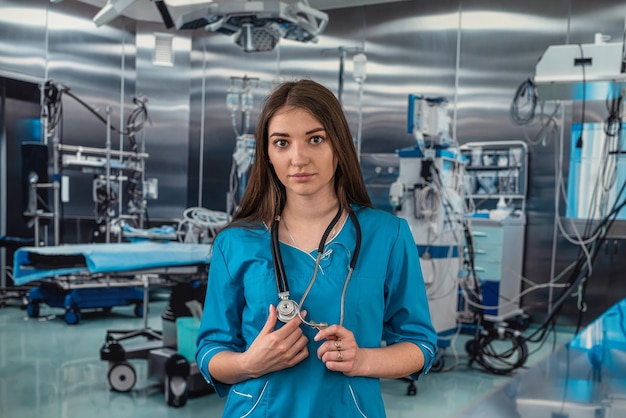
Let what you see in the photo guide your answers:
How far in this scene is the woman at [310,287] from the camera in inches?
41.4

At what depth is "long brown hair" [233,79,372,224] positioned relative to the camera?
3.59 ft

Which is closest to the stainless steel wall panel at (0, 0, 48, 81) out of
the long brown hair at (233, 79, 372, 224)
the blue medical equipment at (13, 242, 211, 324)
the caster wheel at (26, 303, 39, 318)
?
the caster wheel at (26, 303, 39, 318)

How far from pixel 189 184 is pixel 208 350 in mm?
7329

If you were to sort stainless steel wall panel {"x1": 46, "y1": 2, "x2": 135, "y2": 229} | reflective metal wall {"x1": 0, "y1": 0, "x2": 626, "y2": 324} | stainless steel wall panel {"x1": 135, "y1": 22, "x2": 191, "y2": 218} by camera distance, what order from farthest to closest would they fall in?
stainless steel wall panel {"x1": 135, "y1": 22, "x2": 191, "y2": 218}, stainless steel wall panel {"x1": 46, "y1": 2, "x2": 135, "y2": 229}, reflective metal wall {"x1": 0, "y1": 0, "x2": 626, "y2": 324}

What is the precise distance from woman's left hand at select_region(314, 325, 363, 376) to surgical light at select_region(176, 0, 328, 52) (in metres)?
2.87

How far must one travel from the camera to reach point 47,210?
645cm

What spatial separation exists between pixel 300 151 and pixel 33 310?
17.6 feet

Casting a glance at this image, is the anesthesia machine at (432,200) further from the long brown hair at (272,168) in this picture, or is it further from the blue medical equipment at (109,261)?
the long brown hair at (272,168)

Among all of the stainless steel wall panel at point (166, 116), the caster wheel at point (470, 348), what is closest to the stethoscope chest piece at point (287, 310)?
the caster wheel at point (470, 348)

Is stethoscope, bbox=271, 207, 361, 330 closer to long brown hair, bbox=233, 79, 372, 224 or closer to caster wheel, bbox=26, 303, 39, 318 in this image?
long brown hair, bbox=233, 79, 372, 224

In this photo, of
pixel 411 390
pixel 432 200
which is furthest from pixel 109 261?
pixel 432 200

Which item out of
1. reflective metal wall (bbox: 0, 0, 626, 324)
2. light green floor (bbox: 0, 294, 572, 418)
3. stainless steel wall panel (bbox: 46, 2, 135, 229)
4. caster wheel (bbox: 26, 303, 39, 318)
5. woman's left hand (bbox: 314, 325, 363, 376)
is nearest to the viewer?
woman's left hand (bbox: 314, 325, 363, 376)

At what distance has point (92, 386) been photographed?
3604 mm

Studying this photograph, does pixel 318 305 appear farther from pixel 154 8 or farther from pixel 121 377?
pixel 154 8
